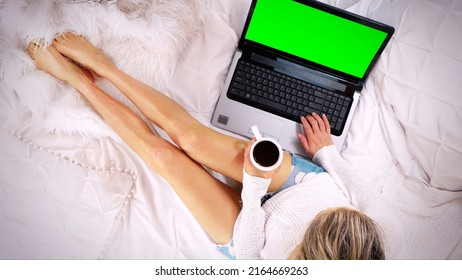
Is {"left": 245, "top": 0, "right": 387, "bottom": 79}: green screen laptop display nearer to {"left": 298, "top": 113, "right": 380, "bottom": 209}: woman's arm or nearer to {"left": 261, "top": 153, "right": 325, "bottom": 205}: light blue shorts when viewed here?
{"left": 298, "top": 113, "right": 380, "bottom": 209}: woman's arm

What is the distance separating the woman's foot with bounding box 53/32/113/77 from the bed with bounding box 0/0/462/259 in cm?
2

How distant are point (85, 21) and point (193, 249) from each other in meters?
0.65

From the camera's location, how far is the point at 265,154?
2.35 feet

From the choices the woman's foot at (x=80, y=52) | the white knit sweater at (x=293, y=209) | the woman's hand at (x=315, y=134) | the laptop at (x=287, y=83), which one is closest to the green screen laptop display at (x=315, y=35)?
the laptop at (x=287, y=83)

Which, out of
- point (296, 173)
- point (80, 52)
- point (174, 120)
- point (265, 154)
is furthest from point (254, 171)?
point (80, 52)

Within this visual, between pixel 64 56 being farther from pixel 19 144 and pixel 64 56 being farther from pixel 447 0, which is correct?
pixel 447 0

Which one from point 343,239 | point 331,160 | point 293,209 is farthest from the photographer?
point 331,160

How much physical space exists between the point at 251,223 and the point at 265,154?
0.55 ft

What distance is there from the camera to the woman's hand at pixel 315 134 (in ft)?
3.08

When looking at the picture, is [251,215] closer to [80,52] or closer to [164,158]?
[164,158]

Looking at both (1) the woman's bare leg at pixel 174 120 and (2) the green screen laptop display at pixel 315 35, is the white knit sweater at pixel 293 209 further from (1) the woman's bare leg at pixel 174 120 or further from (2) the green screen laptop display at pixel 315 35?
(2) the green screen laptop display at pixel 315 35

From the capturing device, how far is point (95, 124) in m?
0.91

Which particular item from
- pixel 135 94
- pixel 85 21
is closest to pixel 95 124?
pixel 135 94

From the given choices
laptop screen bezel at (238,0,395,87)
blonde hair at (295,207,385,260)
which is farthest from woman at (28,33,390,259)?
laptop screen bezel at (238,0,395,87)
